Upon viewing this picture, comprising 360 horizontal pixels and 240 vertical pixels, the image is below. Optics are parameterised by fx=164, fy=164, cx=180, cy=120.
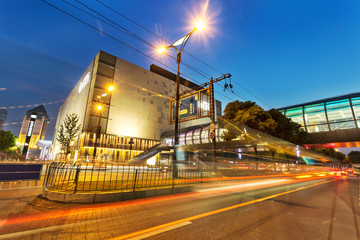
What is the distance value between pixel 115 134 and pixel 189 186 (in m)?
39.2

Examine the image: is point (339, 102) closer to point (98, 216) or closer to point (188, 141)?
point (188, 141)

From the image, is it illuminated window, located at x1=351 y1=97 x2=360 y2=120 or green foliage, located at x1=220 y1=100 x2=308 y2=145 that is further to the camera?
illuminated window, located at x1=351 y1=97 x2=360 y2=120

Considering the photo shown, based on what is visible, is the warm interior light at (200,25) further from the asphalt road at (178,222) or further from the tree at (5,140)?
the tree at (5,140)

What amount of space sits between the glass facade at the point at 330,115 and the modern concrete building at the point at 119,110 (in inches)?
1515

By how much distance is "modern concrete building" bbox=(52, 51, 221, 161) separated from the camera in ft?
136

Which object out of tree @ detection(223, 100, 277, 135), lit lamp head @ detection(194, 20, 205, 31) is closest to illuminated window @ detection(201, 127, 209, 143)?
tree @ detection(223, 100, 277, 135)

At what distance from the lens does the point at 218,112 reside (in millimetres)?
76062

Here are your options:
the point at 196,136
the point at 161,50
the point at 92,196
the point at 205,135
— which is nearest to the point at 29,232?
the point at 92,196

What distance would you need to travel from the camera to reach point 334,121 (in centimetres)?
3506

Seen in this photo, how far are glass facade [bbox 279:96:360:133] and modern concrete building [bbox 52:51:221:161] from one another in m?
38.5

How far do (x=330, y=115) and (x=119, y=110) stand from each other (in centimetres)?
5112

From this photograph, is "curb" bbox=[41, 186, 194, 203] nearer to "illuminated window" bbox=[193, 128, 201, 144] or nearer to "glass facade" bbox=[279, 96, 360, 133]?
"illuminated window" bbox=[193, 128, 201, 144]

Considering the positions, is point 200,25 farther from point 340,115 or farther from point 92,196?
point 340,115

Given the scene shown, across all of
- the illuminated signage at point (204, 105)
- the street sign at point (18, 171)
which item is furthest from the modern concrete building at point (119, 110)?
the street sign at point (18, 171)
